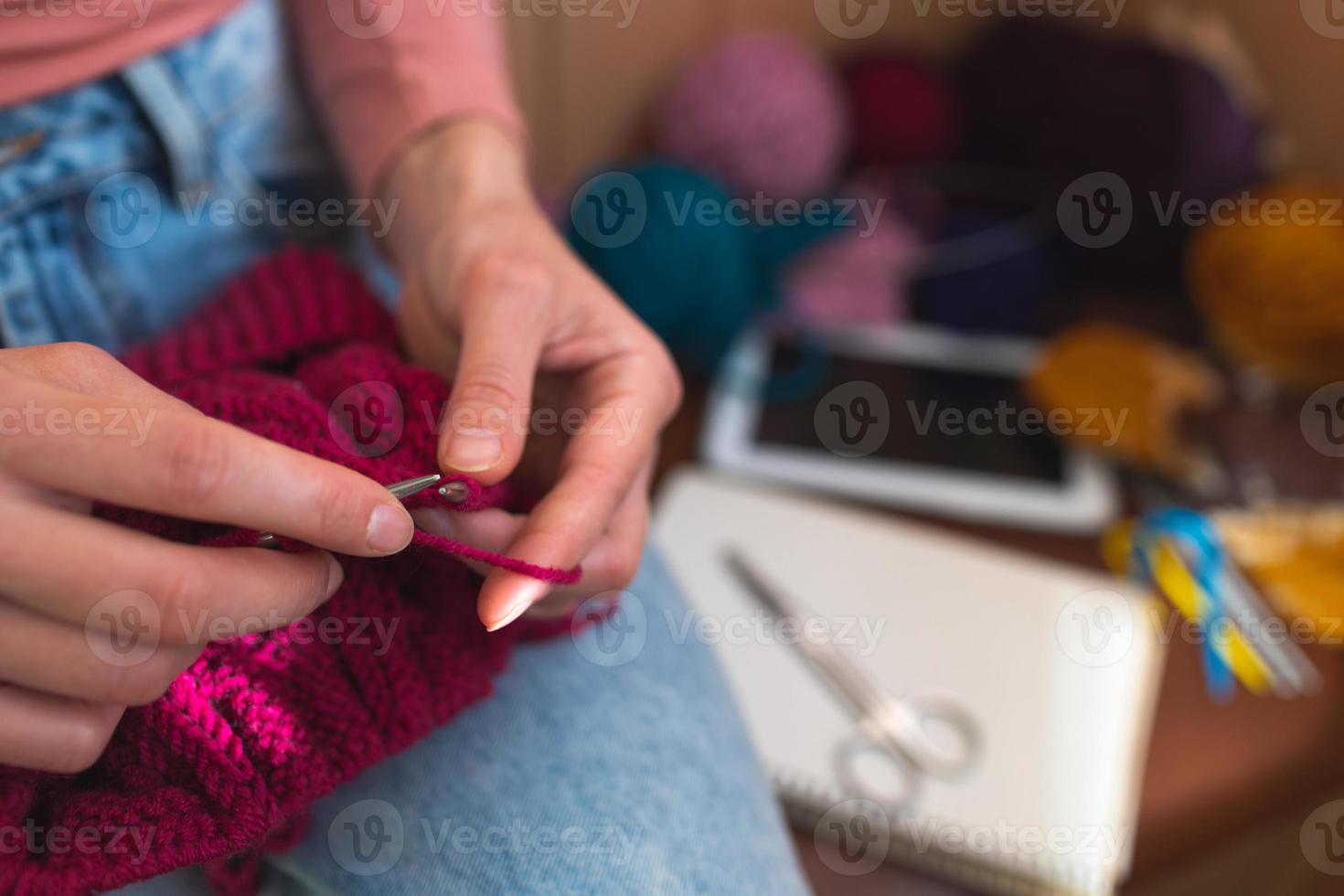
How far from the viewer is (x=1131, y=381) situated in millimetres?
861

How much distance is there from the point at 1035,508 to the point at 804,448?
21cm

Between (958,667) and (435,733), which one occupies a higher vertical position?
(435,733)

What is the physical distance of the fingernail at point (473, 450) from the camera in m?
0.38

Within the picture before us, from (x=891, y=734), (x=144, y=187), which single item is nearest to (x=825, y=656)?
(x=891, y=734)

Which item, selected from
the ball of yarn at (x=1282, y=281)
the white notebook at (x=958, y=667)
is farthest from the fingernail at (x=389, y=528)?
the ball of yarn at (x=1282, y=281)

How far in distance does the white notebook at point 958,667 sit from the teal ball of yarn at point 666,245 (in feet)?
0.52

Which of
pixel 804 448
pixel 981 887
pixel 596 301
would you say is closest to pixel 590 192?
pixel 804 448

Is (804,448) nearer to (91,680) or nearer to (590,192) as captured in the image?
(590,192)

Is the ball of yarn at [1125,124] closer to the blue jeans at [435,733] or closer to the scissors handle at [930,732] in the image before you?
the scissors handle at [930,732]

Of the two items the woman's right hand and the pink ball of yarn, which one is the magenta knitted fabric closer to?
the woman's right hand

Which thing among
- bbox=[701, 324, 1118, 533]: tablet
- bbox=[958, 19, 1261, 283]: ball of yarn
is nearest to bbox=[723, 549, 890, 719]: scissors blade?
bbox=[701, 324, 1118, 533]: tablet

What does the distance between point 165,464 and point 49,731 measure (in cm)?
11

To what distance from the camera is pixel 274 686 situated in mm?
375

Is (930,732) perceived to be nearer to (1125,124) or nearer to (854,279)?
(854,279)
